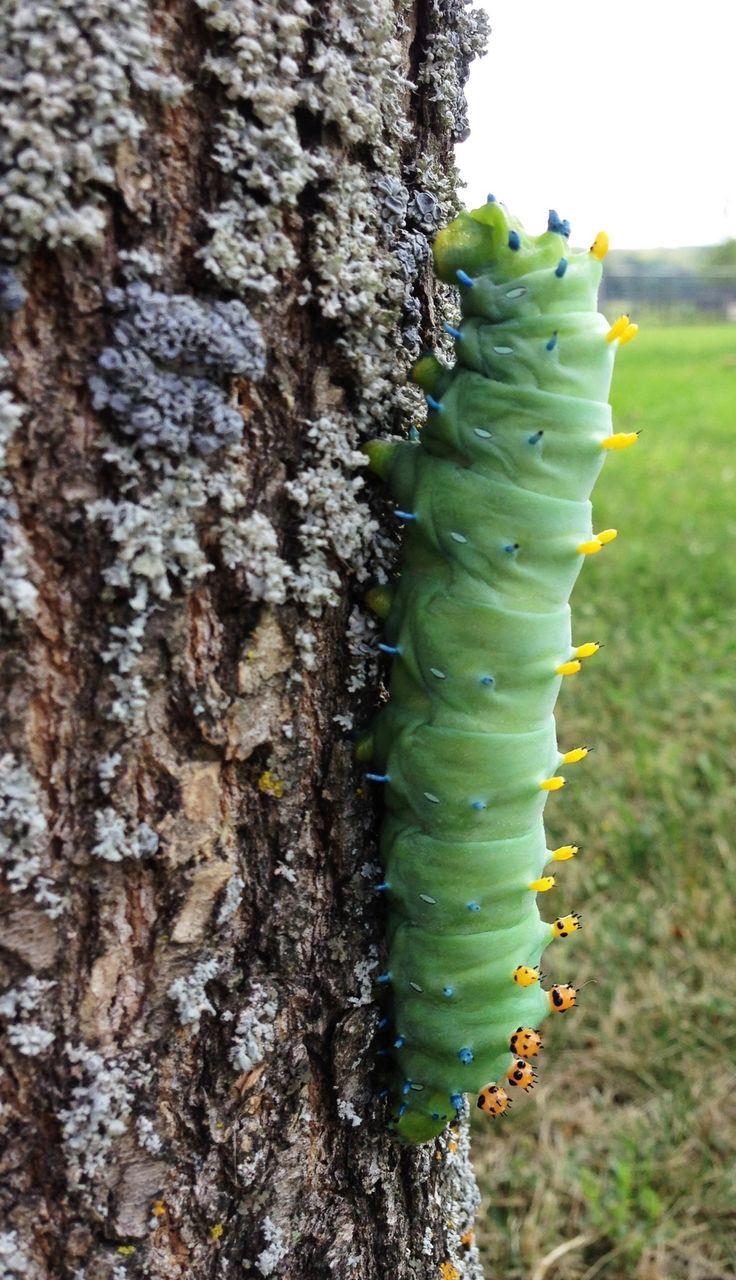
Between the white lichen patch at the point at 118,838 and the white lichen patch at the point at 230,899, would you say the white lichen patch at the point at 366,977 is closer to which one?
the white lichen patch at the point at 230,899

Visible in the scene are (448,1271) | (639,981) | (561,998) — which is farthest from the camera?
(639,981)

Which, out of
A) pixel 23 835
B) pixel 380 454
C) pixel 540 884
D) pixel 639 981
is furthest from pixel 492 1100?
pixel 639 981

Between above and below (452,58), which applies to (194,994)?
below

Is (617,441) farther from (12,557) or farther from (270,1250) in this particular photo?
(270,1250)

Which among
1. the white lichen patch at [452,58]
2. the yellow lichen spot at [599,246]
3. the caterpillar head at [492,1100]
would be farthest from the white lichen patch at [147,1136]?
the white lichen patch at [452,58]

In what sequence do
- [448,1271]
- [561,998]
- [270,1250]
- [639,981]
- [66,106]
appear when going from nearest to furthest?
[66,106] → [270,1250] → [561,998] → [448,1271] → [639,981]

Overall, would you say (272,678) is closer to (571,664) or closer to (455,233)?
(571,664)

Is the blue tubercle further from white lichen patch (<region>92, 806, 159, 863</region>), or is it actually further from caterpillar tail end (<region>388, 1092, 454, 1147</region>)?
caterpillar tail end (<region>388, 1092, 454, 1147</region>)
